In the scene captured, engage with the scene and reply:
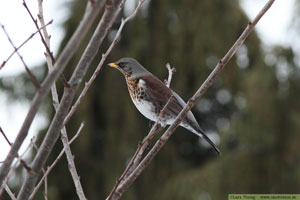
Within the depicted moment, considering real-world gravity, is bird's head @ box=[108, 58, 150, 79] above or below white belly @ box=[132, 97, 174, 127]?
above

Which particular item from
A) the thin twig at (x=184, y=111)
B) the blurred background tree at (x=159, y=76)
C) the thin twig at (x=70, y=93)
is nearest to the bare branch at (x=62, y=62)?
the thin twig at (x=70, y=93)

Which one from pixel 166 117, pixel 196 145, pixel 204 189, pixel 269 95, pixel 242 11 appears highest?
pixel 166 117

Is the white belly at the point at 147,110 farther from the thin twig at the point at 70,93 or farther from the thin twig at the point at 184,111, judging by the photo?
the thin twig at the point at 70,93

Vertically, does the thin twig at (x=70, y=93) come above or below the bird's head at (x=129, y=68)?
above

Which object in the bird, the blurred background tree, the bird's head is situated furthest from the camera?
the blurred background tree

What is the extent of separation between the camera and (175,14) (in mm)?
6195

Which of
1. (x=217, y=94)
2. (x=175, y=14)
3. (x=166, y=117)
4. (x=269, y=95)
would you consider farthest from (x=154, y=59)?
(x=166, y=117)

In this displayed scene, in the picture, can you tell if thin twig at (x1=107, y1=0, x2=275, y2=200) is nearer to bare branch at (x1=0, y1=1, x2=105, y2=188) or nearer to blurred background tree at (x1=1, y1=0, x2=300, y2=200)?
bare branch at (x1=0, y1=1, x2=105, y2=188)

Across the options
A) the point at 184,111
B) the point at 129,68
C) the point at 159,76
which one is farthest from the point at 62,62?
the point at 159,76

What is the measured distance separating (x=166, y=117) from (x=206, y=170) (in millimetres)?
2666

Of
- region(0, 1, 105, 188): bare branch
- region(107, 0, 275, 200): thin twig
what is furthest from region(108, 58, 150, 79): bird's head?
region(0, 1, 105, 188): bare branch

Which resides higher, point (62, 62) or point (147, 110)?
point (62, 62)

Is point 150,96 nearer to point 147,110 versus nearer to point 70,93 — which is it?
point 147,110

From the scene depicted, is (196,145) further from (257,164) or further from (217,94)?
(257,164)
